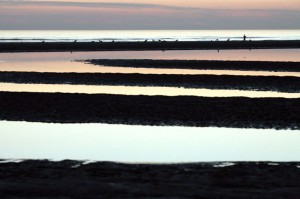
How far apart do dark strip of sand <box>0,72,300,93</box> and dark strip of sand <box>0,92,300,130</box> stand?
670 centimetres

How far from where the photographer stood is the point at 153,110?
74.1ft

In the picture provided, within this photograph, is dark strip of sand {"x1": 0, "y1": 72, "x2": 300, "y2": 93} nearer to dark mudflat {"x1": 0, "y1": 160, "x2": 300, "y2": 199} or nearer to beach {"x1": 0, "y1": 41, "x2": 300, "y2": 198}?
beach {"x1": 0, "y1": 41, "x2": 300, "y2": 198}

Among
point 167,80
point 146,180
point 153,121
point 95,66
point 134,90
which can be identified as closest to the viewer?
point 146,180

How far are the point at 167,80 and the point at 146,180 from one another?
84.6 ft

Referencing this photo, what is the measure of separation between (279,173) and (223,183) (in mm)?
1389

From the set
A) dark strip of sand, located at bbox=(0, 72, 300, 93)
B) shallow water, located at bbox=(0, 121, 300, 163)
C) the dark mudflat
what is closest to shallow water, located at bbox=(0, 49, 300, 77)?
dark strip of sand, located at bbox=(0, 72, 300, 93)

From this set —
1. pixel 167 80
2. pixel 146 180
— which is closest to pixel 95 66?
pixel 167 80

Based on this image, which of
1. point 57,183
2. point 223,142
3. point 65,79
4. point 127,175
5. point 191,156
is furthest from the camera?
point 65,79

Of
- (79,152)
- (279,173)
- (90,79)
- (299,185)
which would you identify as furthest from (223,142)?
(90,79)

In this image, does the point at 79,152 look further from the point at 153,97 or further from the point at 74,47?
the point at 74,47

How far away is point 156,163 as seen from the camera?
42.5 feet

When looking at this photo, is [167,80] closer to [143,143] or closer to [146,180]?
[143,143]

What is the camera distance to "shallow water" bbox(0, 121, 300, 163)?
14547mm

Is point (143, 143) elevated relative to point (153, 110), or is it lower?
lower
